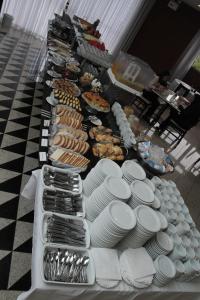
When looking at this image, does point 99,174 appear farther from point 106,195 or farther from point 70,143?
point 70,143

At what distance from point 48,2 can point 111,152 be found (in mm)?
7383

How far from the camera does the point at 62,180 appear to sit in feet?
8.02

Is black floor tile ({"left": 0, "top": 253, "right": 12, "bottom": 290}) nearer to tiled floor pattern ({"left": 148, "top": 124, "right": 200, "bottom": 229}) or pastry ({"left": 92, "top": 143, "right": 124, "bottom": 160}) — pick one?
pastry ({"left": 92, "top": 143, "right": 124, "bottom": 160})

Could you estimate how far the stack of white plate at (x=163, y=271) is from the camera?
Answer: 210 centimetres

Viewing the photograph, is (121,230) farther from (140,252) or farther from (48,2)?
(48,2)

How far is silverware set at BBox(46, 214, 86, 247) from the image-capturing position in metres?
2.01

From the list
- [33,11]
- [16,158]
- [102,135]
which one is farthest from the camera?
[33,11]

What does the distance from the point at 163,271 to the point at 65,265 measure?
2.33 feet

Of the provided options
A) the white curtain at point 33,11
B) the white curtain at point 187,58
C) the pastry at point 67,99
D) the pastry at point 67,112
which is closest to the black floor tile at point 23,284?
the pastry at point 67,112

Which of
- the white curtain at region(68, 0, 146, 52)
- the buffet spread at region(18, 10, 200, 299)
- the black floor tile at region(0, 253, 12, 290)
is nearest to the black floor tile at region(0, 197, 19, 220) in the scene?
the black floor tile at region(0, 253, 12, 290)

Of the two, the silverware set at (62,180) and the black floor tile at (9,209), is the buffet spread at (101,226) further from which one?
the black floor tile at (9,209)

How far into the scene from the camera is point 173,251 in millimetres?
2309

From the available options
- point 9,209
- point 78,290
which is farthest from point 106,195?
point 9,209

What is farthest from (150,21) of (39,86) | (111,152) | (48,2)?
(111,152)
